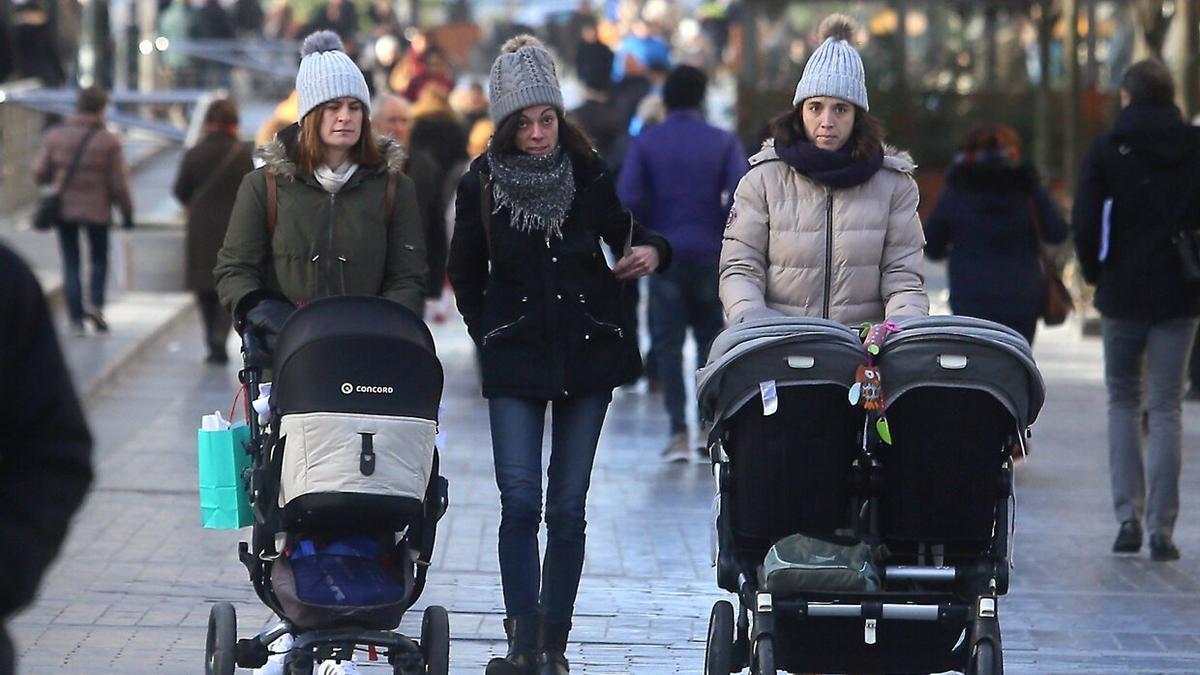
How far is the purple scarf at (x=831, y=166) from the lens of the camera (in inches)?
239

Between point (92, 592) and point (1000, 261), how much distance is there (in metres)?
4.61

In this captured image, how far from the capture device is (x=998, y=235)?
404 inches

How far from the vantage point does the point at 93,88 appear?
15625mm

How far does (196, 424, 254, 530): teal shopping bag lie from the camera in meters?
5.96

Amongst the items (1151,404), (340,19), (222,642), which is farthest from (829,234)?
(340,19)

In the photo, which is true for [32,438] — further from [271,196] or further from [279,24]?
[279,24]

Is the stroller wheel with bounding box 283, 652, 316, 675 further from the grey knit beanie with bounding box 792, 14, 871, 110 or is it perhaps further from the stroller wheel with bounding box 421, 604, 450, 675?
the grey knit beanie with bounding box 792, 14, 871, 110

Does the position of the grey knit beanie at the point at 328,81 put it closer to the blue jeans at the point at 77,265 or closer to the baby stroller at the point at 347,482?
the baby stroller at the point at 347,482

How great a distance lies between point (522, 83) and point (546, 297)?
622mm

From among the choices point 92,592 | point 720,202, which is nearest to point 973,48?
point 720,202

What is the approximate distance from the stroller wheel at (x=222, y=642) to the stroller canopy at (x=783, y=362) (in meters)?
1.44

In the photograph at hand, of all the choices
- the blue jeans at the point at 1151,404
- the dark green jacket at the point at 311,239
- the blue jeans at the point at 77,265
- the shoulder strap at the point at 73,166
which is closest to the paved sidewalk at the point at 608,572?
the blue jeans at the point at 1151,404

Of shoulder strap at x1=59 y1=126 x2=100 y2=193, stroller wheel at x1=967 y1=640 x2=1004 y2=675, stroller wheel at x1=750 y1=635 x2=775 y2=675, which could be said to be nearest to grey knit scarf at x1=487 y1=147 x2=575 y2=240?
stroller wheel at x1=750 y1=635 x2=775 y2=675

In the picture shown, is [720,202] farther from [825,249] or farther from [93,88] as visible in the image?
[93,88]
